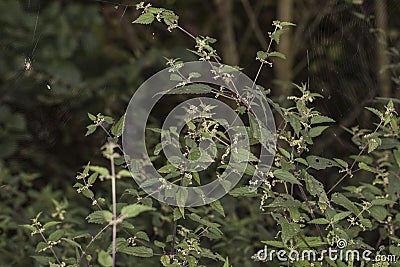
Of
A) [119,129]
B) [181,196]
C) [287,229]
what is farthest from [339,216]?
[119,129]

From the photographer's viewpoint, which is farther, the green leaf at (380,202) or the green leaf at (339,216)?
the green leaf at (380,202)

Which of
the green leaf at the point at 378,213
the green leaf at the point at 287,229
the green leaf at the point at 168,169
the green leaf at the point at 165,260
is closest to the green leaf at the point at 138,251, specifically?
the green leaf at the point at 165,260

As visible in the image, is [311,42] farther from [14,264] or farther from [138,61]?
[14,264]

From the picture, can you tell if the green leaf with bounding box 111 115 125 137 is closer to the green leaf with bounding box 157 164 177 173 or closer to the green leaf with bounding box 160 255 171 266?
the green leaf with bounding box 157 164 177 173

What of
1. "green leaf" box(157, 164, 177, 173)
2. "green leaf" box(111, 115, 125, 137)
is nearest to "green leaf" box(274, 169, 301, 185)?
"green leaf" box(157, 164, 177, 173)

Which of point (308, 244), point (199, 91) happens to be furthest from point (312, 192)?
point (199, 91)

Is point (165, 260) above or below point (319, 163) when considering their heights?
below

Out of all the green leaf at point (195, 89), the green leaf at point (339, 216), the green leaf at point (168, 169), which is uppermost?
the green leaf at point (195, 89)

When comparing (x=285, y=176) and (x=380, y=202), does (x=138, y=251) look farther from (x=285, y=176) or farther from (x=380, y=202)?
(x=380, y=202)

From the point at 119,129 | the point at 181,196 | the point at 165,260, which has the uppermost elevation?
the point at 119,129

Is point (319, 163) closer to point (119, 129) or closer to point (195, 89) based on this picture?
point (195, 89)

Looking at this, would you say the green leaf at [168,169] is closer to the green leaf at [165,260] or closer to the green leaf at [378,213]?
the green leaf at [165,260]

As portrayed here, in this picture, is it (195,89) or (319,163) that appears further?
(319,163)

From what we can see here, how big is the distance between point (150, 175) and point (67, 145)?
203cm
